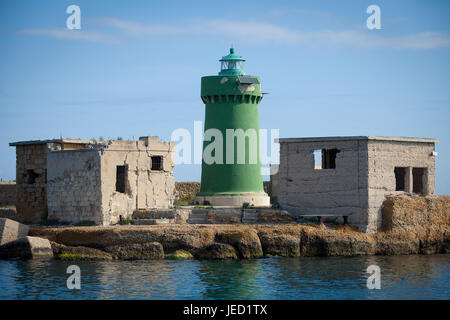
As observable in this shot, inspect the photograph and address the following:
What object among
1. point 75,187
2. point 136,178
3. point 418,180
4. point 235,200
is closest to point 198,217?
point 136,178

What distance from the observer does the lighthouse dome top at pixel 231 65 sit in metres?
33.2

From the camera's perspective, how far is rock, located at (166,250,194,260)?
85.4 ft

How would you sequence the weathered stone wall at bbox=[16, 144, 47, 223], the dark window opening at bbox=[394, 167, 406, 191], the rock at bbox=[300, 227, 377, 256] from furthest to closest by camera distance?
the dark window opening at bbox=[394, 167, 406, 191]
the weathered stone wall at bbox=[16, 144, 47, 223]
the rock at bbox=[300, 227, 377, 256]

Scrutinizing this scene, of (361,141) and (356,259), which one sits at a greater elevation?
(361,141)

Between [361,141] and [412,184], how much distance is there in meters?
3.23

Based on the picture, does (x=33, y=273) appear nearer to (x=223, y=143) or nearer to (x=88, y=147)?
(x=88, y=147)

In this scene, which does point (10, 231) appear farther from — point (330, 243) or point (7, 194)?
point (7, 194)

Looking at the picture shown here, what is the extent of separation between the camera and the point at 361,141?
92.9ft

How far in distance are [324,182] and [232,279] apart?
7619 mm

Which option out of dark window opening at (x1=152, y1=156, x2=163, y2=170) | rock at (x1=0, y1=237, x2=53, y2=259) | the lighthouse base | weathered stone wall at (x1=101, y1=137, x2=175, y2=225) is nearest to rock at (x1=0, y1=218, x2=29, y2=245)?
rock at (x1=0, y1=237, x2=53, y2=259)

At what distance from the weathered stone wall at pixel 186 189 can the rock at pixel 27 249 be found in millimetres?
12838

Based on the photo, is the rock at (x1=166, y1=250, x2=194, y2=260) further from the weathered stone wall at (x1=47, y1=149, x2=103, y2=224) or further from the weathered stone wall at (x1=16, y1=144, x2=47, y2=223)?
the weathered stone wall at (x1=16, y1=144, x2=47, y2=223)

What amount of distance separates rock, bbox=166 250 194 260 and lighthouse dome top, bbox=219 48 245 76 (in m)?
9.64
